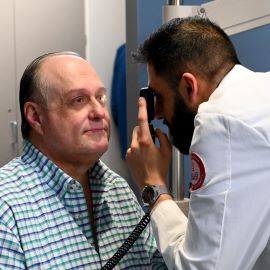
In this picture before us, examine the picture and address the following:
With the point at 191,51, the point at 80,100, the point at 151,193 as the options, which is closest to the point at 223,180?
the point at 151,193

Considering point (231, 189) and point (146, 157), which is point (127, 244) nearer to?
point (146, 157)

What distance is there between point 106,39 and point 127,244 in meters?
1.97

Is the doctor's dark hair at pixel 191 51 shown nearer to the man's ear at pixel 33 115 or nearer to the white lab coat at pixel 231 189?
the white lab coat at pixel 231 189

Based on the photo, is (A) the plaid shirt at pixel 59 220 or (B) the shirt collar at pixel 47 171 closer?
(A) the plaid shirt at pixel 59 220

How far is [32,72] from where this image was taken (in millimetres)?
1313

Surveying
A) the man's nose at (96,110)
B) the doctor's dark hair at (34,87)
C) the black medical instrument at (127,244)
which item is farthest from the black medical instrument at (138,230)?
the doctor's dark hair at (34,87)

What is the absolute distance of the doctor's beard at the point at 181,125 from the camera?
123 cm

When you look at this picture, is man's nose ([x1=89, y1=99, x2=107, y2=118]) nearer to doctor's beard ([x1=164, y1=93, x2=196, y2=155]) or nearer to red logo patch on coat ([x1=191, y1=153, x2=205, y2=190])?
doctor's beard ([x1=164, y1=93, x2=196, y2=155])

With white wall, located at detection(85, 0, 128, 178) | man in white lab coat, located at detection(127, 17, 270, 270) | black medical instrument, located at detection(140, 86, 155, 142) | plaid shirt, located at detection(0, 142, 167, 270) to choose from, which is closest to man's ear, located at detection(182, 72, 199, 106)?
man in white lab coat, located at detection(127, 17, 270, 270)

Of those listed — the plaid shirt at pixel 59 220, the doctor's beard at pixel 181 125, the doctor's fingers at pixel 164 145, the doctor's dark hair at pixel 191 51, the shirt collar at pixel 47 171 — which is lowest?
the plaid shirt at pixel 59 220

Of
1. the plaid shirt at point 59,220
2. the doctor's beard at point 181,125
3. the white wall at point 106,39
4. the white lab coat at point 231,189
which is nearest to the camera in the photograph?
the white lab coat at point 231,189

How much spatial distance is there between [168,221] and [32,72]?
546mm

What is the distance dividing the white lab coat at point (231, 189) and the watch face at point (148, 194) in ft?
0.64

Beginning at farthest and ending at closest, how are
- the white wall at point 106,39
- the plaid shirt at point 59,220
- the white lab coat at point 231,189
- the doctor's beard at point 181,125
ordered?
the white wall at point 106,39 → the doctor's beard at point 181,125 → the plaid shirt at point 59,220 → the white lab coat at point 231,189
